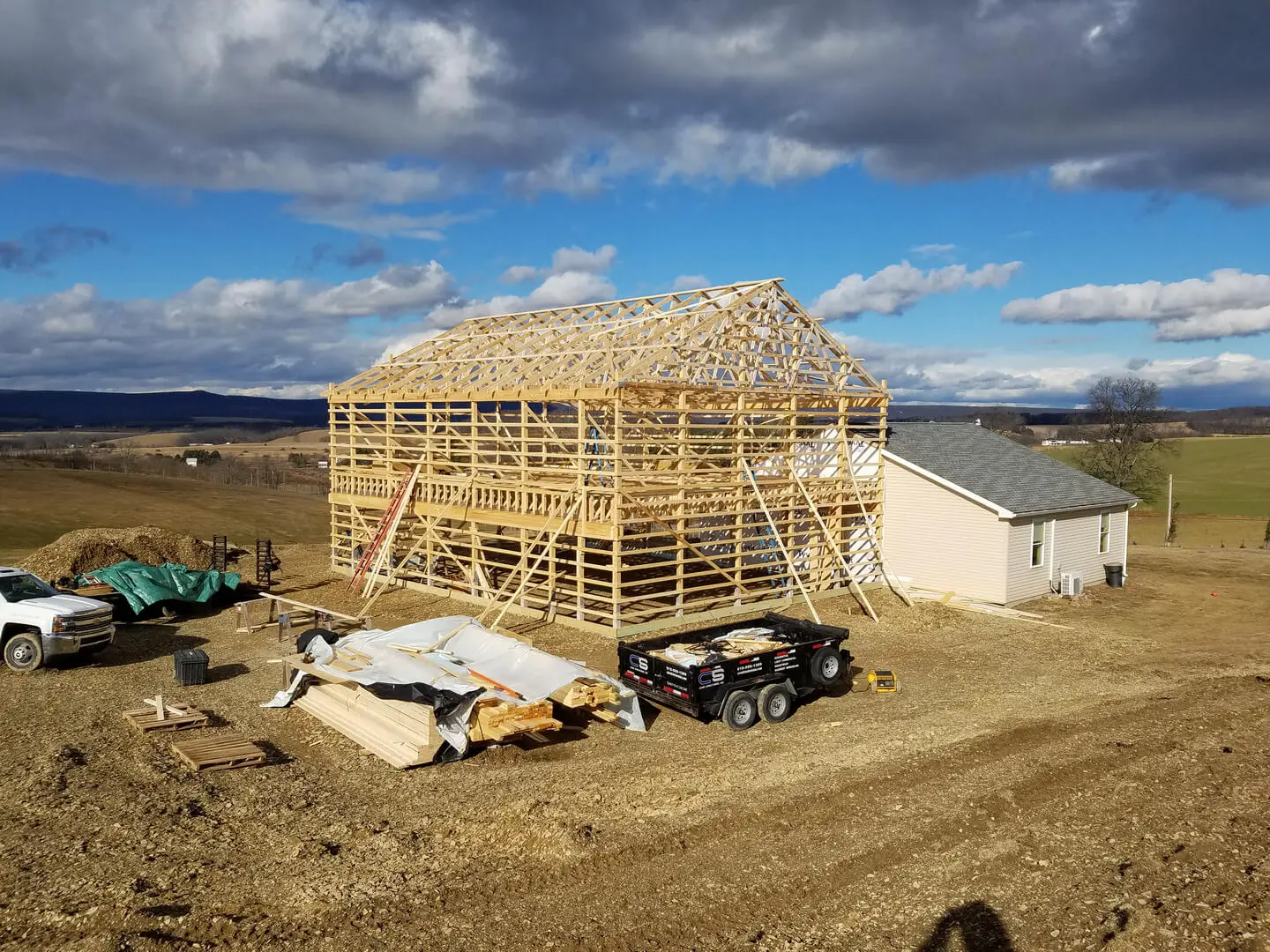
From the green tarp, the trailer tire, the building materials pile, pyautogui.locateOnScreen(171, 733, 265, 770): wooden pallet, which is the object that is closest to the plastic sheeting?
the building materials pile

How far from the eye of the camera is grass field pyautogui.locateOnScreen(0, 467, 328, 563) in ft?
112

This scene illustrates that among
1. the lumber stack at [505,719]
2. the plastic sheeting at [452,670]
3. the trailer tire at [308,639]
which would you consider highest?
the plastic sheeting at [452,670]

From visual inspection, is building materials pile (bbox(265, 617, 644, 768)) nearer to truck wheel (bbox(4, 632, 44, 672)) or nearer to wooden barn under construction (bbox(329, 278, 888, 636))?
wooden barn under construction (bbox(329, 278, 888, 636))

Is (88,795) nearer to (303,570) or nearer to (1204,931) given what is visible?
(1204,931)

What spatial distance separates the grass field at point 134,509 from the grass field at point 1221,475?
4419 cm

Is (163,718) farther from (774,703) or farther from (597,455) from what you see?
(597,455)

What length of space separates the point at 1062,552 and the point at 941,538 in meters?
3.67

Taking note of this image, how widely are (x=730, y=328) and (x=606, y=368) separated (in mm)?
3745

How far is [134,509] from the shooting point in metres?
37.8

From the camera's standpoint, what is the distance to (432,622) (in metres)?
15.6

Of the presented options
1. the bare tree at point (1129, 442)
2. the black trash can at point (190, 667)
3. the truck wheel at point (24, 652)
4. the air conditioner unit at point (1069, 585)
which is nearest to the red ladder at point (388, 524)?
the black trash can at point (190, 667)

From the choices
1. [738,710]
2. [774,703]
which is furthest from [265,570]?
[774,703]

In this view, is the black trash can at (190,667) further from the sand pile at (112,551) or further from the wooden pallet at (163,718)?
the sand pile at (112,551)

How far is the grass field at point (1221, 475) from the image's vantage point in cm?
5328
